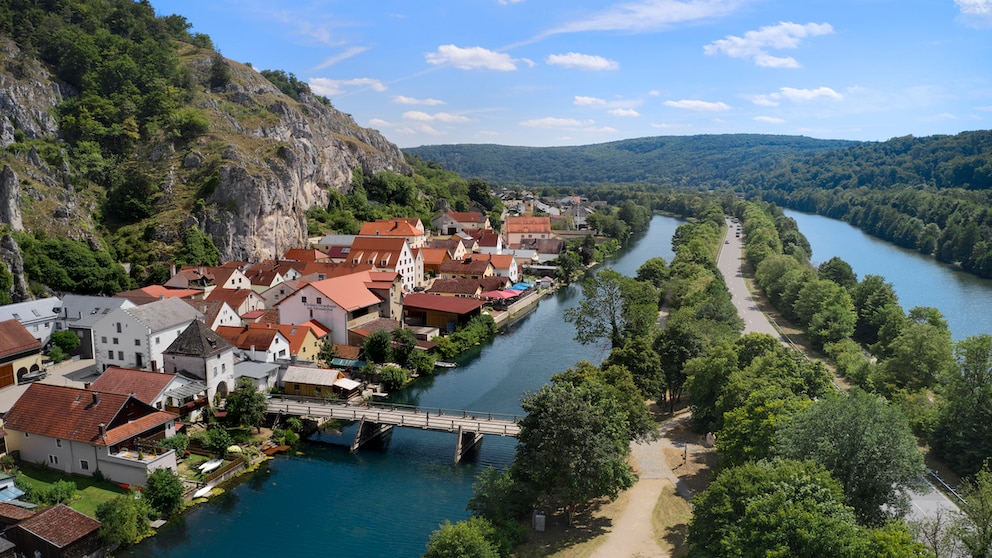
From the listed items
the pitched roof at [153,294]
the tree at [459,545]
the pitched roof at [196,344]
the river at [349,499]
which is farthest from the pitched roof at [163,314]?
the tree at [459,545]

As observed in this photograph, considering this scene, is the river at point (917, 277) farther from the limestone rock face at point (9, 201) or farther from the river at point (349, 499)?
the limestone rock face at point (9, 201)

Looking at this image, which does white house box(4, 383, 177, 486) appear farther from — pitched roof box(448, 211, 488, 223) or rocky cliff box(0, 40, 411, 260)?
pitched roof box(448, 211, 488, 223)

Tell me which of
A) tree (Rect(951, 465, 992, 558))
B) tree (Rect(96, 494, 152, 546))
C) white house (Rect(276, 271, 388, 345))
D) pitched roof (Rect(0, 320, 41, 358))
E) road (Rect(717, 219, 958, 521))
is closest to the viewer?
Result: tree (Rect(951, 465, 992, 558))

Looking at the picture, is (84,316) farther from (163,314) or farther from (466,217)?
(466,217)

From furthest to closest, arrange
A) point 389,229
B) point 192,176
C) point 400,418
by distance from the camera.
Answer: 1. point 389,229
2. point 192,176
3. point 400,418

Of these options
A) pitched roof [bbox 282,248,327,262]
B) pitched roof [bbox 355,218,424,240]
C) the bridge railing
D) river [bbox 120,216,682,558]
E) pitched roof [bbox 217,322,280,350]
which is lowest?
river [bbox 120,216,682,558]

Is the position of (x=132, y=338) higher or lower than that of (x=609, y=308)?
lower

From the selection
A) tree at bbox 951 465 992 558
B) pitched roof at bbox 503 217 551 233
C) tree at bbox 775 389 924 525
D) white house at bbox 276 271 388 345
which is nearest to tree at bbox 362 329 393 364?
white house at bbox 276 271 388 345

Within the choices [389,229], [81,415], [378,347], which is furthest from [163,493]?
[389,229]
